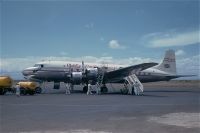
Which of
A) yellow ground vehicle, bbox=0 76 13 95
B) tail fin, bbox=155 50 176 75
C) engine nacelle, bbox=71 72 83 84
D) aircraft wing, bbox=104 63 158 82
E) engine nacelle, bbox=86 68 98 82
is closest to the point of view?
yellow ground vehicle, bbox=0 76 13 95

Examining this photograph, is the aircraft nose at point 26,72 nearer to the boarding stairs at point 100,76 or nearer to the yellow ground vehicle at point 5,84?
the yellow ground vehicle at point 5,84

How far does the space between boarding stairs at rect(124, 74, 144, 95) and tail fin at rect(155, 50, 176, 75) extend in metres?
9.77

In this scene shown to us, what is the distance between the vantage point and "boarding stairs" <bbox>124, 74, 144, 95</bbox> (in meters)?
33.1

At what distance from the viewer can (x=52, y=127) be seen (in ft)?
36.0

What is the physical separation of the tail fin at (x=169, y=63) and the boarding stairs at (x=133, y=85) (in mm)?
9770

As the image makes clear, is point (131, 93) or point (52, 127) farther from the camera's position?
point (131, 93)

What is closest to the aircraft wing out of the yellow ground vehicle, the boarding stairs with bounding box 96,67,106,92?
the boarding stairs with bounding box 96,67,106,92

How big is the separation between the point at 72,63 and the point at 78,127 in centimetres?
2580

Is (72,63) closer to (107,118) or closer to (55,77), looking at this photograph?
(55,77)

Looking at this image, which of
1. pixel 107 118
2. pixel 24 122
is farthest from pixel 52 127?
pixel 107 118

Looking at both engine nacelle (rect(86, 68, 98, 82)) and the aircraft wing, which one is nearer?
the aircraft wing

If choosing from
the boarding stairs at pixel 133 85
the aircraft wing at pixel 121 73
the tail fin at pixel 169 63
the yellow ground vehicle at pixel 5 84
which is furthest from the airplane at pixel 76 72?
the tail fin at pixel 169 63

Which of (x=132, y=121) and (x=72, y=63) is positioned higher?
(x=72, y=63)

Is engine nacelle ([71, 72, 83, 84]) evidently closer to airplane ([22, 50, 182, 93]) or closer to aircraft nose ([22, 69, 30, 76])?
airplane ([22, 50, 182, 93])
